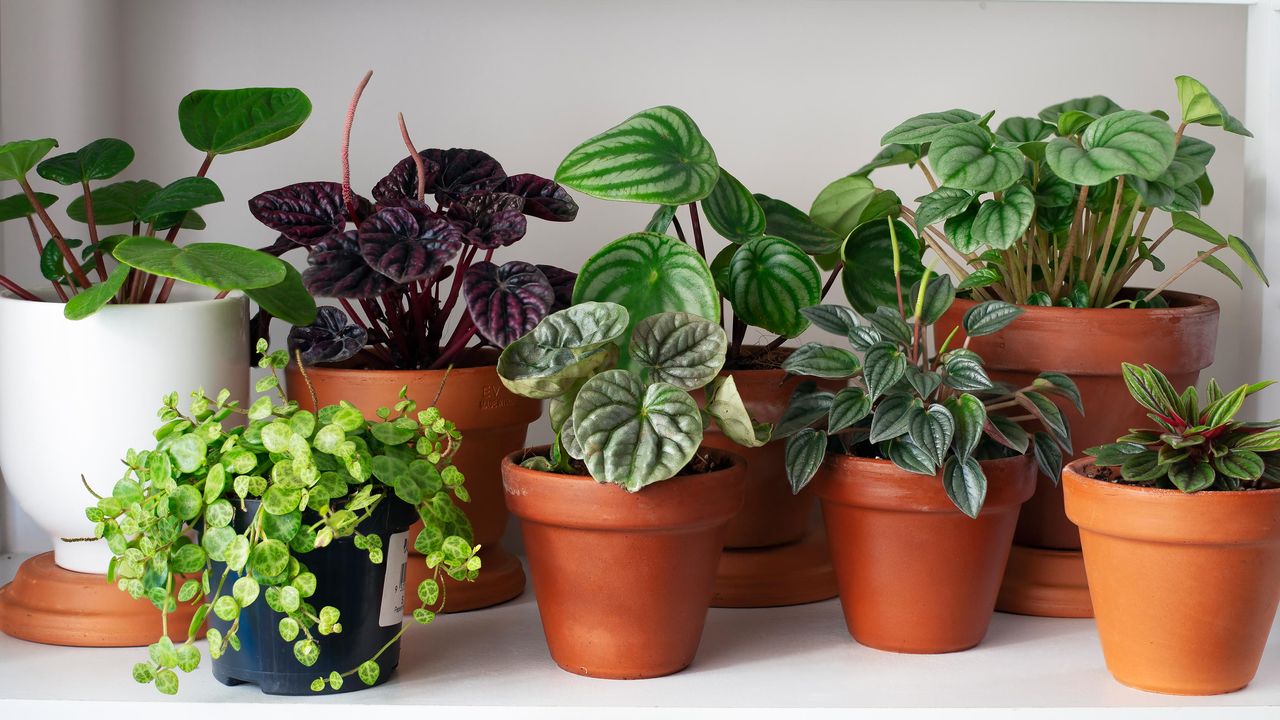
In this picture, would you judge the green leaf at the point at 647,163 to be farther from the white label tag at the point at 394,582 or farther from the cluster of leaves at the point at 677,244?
the white label tag at the point at 394,582

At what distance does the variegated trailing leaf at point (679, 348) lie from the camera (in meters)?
1.06

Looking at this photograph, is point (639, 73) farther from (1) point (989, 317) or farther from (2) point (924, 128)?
(1) point (989, 317)

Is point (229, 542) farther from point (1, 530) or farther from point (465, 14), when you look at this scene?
point (465, 14)

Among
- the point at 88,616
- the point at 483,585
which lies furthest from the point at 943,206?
the point at 88,616

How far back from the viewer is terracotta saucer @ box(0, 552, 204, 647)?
1.14 meters

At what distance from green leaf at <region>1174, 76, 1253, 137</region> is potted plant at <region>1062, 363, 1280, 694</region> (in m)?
0.33

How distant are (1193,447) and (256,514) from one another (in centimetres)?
81

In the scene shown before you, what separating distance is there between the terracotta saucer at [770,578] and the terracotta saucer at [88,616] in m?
0.56

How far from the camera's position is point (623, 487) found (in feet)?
3.28

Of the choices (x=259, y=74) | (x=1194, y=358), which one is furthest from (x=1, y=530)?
(x=1194, y=358)

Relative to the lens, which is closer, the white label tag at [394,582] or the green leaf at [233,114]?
the white label tag at [394,582]

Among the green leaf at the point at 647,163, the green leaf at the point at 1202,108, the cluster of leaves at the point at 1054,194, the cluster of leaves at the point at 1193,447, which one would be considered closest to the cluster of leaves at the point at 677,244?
the green leaf at the point at 647,163

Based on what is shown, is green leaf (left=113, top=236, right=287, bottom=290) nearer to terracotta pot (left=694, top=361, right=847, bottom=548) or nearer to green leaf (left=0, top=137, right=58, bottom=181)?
green leaf (left=0, top=137, right=58, bottom=181)

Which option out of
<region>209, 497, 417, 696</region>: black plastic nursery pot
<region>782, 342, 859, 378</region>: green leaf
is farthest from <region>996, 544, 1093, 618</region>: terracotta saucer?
<region>209, 497, 417, 696</region>: black plastic nursery pot
